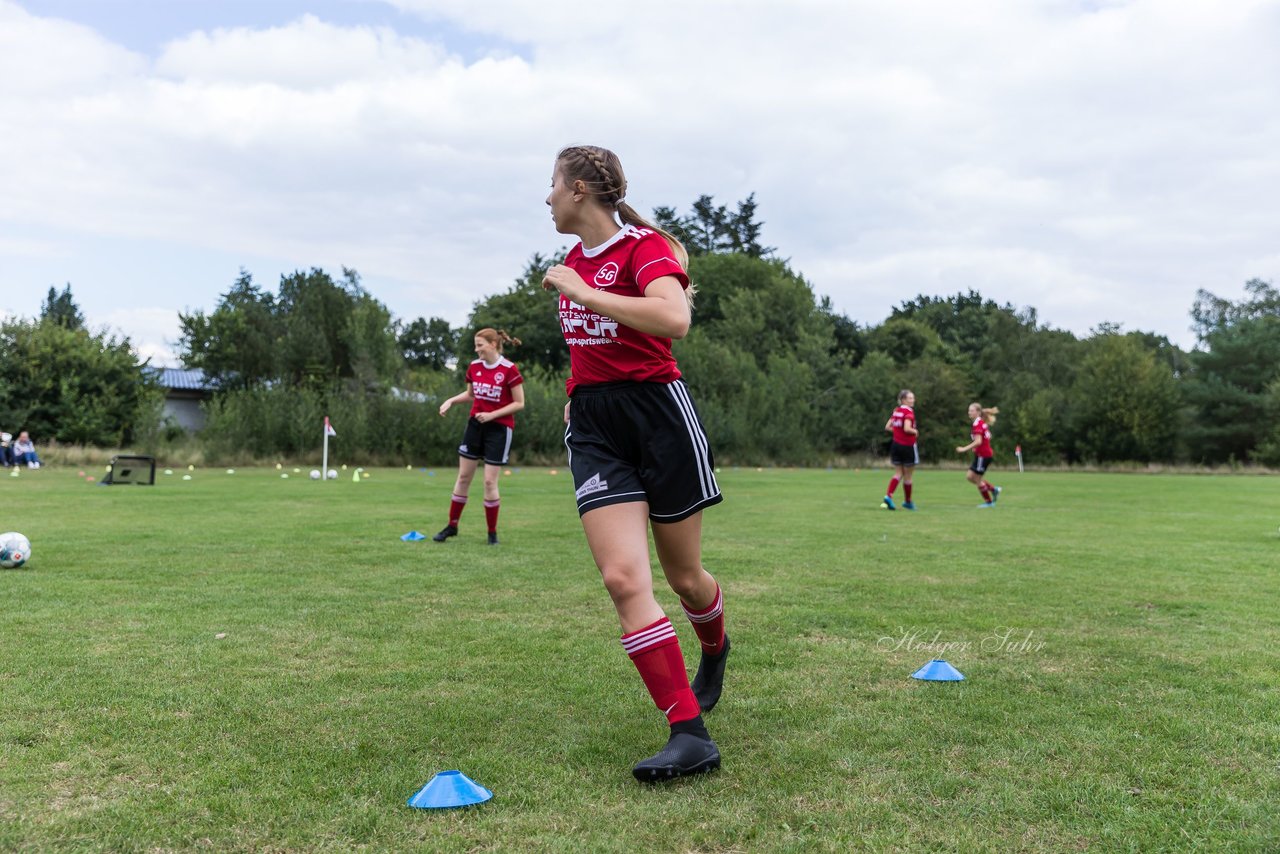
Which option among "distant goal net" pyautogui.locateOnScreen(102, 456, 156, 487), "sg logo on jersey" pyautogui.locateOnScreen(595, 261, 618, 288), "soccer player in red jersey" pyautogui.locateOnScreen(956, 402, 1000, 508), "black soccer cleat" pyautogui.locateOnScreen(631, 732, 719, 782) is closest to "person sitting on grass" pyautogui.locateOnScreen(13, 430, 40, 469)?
"distant goal net" pyautogui.locateOnScreen(102, 456, 156, 487)

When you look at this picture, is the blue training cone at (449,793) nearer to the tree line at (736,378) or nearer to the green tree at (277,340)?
the tree line at (736,378)

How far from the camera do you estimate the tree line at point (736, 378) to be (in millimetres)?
36750

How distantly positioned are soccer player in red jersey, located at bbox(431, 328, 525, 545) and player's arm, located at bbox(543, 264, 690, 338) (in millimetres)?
6749

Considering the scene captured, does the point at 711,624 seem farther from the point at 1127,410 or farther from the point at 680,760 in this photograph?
the point at 1127,410

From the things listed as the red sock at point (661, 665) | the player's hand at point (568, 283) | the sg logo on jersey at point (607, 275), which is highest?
the sg logo on jersey at point (607, 275)

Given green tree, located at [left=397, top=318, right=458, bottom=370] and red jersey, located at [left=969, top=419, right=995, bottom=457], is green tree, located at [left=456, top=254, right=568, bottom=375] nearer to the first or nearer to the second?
green tree, located at [left=397, top=318, right=458, bottom=370]

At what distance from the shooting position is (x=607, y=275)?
12.3 ft

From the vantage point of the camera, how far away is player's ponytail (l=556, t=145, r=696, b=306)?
3807mm

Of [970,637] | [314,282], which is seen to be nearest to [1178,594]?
[970,637]

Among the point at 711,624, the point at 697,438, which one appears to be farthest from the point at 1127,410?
the point at 697,438

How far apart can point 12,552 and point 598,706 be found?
19.8 ft

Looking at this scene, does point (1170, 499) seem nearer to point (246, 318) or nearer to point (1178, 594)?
point (1178, 594)

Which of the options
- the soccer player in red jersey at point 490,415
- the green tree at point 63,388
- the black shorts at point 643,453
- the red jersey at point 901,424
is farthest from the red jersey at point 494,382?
the green tree at point 63,388

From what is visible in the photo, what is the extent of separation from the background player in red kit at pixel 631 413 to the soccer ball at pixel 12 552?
20.4ft
